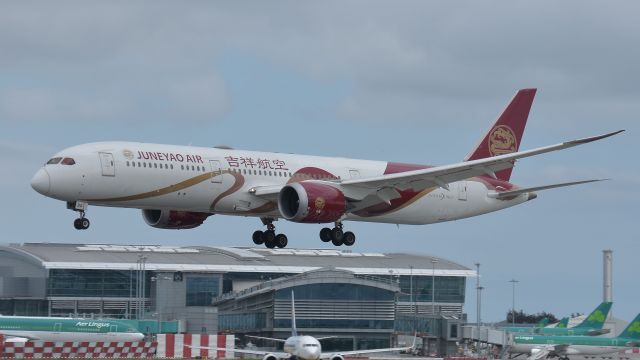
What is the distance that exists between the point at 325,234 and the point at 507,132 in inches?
616

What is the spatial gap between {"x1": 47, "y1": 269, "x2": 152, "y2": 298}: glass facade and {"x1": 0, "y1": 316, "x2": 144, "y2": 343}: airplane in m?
50.0

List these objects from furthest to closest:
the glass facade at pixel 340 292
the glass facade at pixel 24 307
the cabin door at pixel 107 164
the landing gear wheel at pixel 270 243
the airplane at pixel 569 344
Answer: the glass facade at pixel 24 307 < the glass facade at pixel 340 292 < the airplane at pixel 569 344 < the landing gear wheel at pixel 270 243 < the cabin door at pixel 107 164

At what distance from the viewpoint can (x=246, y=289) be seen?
139 metres

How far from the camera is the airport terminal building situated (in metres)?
124

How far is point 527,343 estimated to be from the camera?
107000 millimetres

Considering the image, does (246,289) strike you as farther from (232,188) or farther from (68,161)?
(68,161)

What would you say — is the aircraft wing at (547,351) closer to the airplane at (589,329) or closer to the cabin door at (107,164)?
the airplane at (589,329)

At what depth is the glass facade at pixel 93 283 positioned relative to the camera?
146250 millimetres

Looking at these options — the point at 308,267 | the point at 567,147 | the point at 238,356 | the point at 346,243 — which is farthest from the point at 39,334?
the point at 308,267

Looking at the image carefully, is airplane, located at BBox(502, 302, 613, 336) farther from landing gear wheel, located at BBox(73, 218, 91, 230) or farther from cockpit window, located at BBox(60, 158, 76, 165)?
cockpit window, located at BBox(60, 158, 76, 165)

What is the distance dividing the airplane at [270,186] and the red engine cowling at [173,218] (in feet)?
0.18

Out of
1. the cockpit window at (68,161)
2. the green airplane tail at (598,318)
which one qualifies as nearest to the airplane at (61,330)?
the cockpit window at (68,161)

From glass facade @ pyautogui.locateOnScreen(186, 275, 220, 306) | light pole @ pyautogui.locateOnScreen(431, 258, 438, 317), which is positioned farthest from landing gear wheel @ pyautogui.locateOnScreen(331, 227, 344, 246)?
light pole @ pyautogui.locateOnScreen(431, 258, 438, 317)

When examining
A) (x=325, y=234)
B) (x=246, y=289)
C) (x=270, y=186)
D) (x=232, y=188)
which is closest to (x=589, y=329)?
(x=246, y=289)
